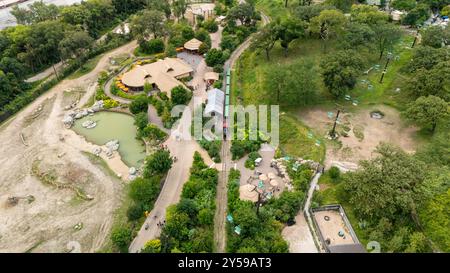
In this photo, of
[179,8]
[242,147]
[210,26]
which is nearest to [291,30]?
[210,26]

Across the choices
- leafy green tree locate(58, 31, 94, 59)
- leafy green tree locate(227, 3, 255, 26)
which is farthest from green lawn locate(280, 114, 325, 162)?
leafy green tree locate(58, 31, 94, 59)

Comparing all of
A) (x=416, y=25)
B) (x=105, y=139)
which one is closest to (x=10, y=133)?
(x=105, y=139)

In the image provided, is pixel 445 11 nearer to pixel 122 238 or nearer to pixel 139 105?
pixel 139 105

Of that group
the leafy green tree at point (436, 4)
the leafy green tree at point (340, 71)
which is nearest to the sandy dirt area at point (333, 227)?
the leafy green tree at point (340, 71)

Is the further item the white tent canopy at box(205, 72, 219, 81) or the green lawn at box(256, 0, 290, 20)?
the green lawn at box(256, 0, 290, 20)

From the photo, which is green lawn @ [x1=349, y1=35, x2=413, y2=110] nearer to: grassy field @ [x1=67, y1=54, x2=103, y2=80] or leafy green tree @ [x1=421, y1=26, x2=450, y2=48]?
leafy green tree @ [x1=421, y1=26, x2=450, y2=48]

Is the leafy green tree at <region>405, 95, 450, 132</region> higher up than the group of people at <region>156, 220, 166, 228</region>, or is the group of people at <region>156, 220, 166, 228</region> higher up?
the leafy green tree at <region>405, 95, 450, 132</region>

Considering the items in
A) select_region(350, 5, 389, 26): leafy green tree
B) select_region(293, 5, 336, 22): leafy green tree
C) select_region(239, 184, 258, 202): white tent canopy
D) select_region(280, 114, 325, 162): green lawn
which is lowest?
select_region(239, 184, 258, 202): white tent canopy

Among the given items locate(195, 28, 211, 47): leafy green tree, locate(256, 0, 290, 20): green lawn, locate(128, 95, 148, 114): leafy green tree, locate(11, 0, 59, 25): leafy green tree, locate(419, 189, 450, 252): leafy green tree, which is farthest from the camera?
locate(256, 0, 290, 20): green lawn

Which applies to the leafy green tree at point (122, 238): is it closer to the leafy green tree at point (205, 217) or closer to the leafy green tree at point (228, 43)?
the leafy green tree at point (205, 217)
